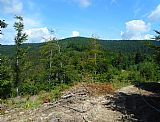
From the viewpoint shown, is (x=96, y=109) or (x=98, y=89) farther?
(x=98, y=89)

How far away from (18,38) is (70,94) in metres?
29.6

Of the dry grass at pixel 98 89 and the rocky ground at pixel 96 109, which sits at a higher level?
the dry grass at pixel 98 89

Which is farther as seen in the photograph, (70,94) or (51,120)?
(70,94)

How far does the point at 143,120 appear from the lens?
506 inches

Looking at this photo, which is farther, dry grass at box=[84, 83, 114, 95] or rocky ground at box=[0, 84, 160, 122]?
dry grass at box=[84, 83, 114, 95]

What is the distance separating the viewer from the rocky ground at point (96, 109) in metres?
13.0

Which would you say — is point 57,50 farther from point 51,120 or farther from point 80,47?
point 80,47

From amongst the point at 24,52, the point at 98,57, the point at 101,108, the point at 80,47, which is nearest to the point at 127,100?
the point at 101,108

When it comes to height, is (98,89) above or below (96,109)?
above

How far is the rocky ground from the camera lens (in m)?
13.0

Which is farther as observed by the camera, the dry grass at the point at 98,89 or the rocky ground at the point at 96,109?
the dry grass at the point at 98,89

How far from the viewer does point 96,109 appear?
45.8 feet

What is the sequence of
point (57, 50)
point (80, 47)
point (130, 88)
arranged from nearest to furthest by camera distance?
point (130, 88) → point (57, 50) → point (80, 47)

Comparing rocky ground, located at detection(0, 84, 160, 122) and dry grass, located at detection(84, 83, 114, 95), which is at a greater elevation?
dry grass, located at detection(84, 83, 114, 95)
